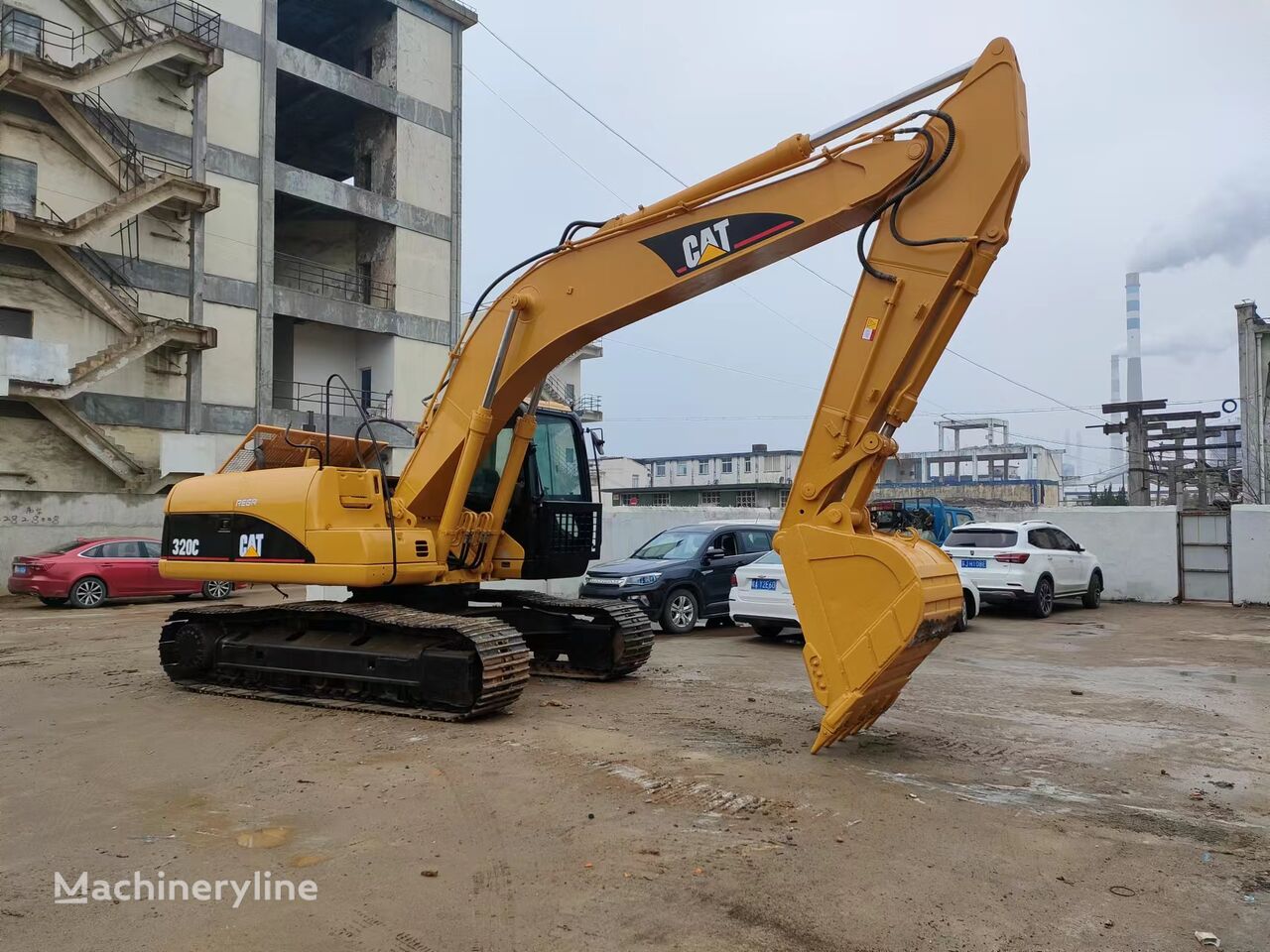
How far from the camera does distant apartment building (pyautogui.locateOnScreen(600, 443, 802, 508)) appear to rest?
206 ft

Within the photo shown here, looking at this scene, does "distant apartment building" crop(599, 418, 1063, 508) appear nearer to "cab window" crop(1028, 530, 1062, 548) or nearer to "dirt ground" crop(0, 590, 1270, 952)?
"cab window" crop(1028, 530, 1062, 548)

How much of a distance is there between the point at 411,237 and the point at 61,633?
20.5m

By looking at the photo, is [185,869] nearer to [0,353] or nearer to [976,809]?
[976,809]

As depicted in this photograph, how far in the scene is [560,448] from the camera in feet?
31.1

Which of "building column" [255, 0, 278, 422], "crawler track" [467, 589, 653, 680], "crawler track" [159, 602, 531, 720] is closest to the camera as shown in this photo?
"crawler track" [159, 602, 531, 720]

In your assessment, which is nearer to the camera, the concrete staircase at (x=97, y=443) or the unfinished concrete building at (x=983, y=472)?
the concrete staircase at (x=97, y=443)

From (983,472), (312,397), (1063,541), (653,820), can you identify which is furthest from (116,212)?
(983,472)

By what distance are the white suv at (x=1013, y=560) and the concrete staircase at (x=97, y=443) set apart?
2001 centimetres

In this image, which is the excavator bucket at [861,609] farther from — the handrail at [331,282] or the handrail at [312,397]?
the handrail at [331,282]

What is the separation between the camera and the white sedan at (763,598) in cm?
1274

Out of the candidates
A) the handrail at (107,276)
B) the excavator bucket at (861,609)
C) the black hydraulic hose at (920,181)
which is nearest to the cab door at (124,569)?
the handrail at (107,276)

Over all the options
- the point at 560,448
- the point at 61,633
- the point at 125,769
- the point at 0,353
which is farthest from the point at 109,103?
the point at 125,769
